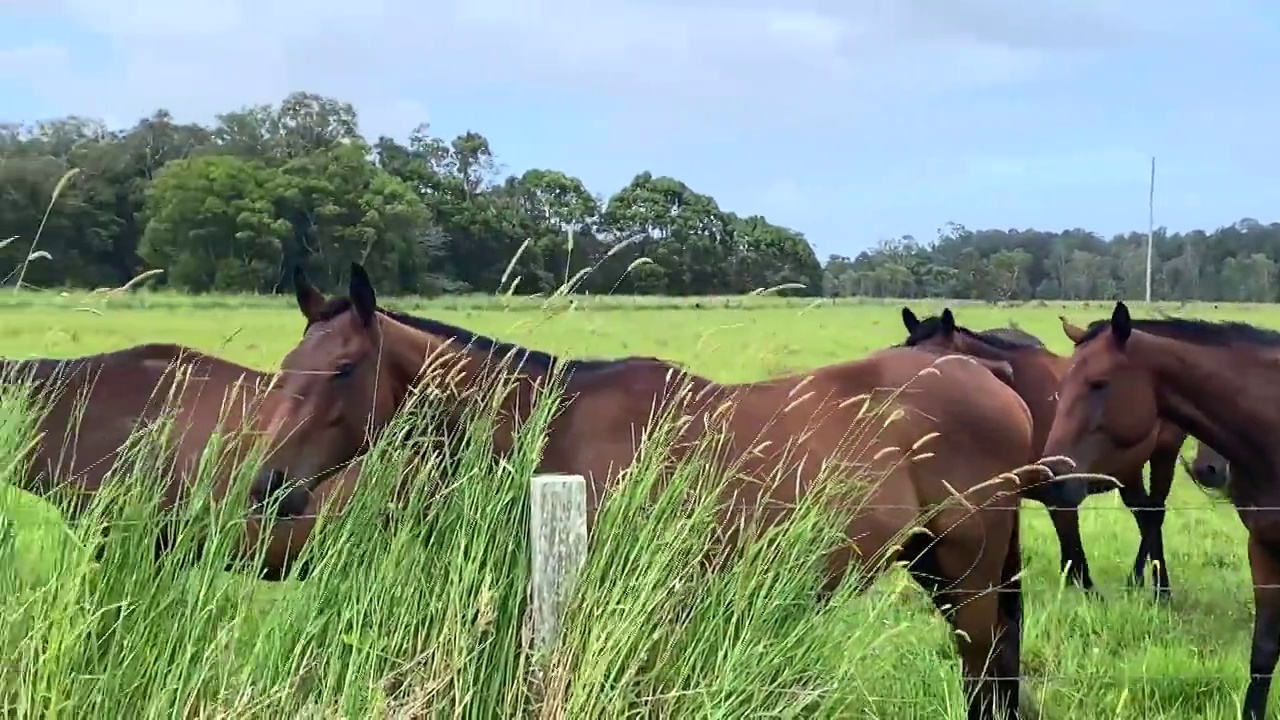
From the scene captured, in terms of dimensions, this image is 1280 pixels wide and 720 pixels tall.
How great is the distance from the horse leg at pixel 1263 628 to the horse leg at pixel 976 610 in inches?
37.8

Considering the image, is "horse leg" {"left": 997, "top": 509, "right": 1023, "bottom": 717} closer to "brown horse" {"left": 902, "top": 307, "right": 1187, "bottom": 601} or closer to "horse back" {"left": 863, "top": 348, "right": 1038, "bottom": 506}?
"horse back" {"left": 863, "top": 348, "right": 1038, "bottom": 506}

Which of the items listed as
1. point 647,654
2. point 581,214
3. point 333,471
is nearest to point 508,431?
point 333,471

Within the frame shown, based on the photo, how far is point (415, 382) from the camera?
13.2 ft

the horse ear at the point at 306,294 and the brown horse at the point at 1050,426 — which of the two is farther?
the brown horse at the point at 1050,426

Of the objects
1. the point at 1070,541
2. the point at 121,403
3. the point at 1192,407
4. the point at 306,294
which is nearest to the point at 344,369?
the point at 306,294

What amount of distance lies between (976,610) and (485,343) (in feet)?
8.25

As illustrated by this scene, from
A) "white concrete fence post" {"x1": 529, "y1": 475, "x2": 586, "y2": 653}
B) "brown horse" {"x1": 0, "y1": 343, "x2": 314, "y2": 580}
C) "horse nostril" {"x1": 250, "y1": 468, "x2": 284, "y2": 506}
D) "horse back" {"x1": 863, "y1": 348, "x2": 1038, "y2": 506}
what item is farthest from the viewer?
"brown horse" {"x1": 0, "y1": 343, "x2": 314, "y2": 580}

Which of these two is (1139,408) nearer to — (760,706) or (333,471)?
(760,706)

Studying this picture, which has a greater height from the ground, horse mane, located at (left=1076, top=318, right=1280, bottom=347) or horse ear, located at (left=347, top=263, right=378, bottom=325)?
horse ear, located at (left=347, top=263, right=378, bottom=325)

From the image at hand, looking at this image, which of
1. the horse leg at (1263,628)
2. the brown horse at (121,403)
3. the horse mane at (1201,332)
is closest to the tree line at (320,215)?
the brown horse at (121,403)

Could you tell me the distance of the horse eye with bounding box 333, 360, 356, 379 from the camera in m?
4.07

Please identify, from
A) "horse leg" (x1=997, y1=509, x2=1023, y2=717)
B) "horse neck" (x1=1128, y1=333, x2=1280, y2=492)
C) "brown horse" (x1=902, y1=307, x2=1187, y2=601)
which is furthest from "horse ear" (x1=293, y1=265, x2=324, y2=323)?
"brown horse" (x1=902, y1=307, x2=1187, y2=601)

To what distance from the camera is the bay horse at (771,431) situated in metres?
3.84

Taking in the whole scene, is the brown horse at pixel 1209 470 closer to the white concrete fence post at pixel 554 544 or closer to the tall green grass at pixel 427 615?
the tall green grass at pixel 427 615
